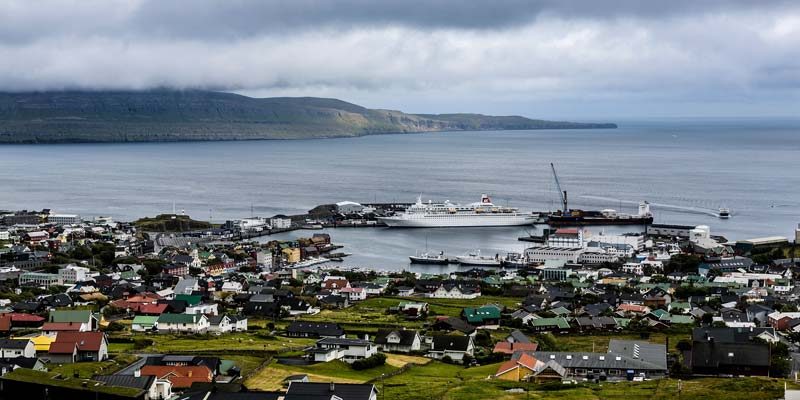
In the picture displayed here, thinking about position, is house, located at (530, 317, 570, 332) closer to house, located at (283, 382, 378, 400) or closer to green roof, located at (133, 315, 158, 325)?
green roof, located at (133, 315, 158, 325)

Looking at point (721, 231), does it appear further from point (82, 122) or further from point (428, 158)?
point (82, 122)

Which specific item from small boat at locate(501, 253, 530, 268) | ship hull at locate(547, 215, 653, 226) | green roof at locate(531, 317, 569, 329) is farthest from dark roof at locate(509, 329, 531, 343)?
ship hull at locate(547, 215, 653, 226)

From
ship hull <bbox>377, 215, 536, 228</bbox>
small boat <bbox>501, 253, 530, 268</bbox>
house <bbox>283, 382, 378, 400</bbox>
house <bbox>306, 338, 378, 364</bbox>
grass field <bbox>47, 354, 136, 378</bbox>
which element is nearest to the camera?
house <bbox>283, 382, 378, 400</bbox>

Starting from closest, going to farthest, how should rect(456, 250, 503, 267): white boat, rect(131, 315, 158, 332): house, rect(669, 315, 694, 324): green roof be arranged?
rect(131, 315, 158, 332): house, rect(669, 315, 694, 324): green roof, rect(456, 250, 503, 267): white boat

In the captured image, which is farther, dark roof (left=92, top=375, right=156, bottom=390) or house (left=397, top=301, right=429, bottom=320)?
house (left=397, top=301, right=429, bottom=320)

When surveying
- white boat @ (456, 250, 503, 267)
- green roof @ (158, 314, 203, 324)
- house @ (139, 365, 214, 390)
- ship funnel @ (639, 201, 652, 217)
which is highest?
ship funnel @ (639, 201, 652, 217)

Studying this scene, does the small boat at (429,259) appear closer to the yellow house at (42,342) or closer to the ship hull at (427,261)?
the ship hull at (427,261)

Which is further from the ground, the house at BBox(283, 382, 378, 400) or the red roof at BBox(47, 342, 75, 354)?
the house at BBox(283, 382, 378, 400)

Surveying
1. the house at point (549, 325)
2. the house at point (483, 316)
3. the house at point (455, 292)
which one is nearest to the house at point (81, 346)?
the house at point (483, 316)
